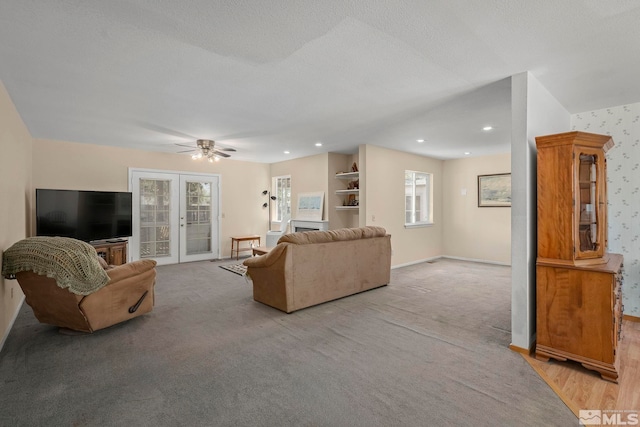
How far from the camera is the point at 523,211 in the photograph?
2604 millimetres

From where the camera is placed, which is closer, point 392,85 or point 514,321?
point 514,321

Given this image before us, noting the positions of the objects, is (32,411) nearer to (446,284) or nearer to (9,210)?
(9,210)

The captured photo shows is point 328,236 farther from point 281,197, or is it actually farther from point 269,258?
point 281,197

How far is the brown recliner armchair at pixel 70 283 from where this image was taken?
2654 millimetres

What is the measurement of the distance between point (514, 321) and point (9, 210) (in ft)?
16.8

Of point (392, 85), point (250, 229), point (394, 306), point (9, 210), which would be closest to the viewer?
point (392, 85)

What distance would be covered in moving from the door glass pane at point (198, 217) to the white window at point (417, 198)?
459 cm

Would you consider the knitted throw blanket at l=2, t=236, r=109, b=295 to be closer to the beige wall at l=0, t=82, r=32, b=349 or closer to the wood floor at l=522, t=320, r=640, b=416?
the beige wall at l=0, t=82, r=32, b=349

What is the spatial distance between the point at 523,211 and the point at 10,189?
201 inches

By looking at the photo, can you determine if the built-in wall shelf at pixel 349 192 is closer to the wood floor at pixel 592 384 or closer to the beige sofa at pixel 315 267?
the beige sofa at pixel 315 267

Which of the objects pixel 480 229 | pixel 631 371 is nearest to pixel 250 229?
pixel 480 229

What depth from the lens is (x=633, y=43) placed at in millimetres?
2188

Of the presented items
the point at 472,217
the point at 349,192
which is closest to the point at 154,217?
the point at 349,192

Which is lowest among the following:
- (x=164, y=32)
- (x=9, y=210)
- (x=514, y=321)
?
(x=514, y=321)
